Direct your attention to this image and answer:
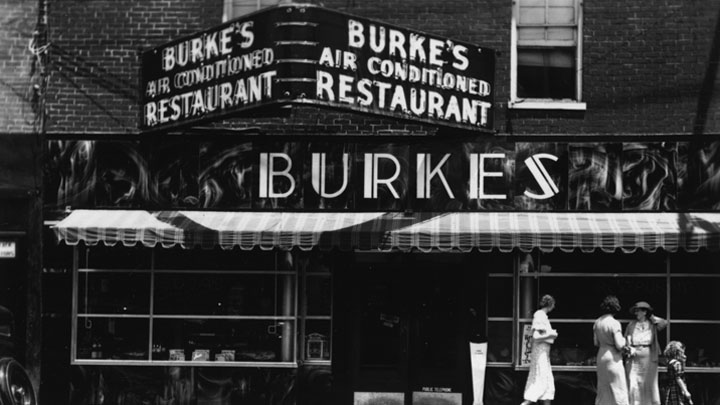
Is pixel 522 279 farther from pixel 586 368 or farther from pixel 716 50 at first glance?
pixel 716 50

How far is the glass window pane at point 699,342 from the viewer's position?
13.7 meters

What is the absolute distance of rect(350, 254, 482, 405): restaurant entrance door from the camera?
46.1 feet

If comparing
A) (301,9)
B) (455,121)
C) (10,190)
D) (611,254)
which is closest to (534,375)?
(611,254)

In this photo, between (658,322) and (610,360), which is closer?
(610,360)

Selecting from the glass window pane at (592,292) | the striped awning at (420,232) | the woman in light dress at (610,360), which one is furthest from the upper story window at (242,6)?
the woman in light dress at (610,360)

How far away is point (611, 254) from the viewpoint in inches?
547

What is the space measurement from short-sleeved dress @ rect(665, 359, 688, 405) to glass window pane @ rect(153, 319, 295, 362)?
4.80 m

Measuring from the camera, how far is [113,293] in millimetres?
14055

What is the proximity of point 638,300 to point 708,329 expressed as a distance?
0.96 m

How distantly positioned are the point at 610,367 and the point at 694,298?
2.10 meters

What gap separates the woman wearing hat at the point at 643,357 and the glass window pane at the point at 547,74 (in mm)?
3106

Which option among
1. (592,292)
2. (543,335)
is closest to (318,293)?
(543,335)

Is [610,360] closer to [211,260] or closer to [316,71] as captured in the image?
[316,71]

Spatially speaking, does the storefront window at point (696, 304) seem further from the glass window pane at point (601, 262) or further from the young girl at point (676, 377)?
the young girl at point (676, 377)
